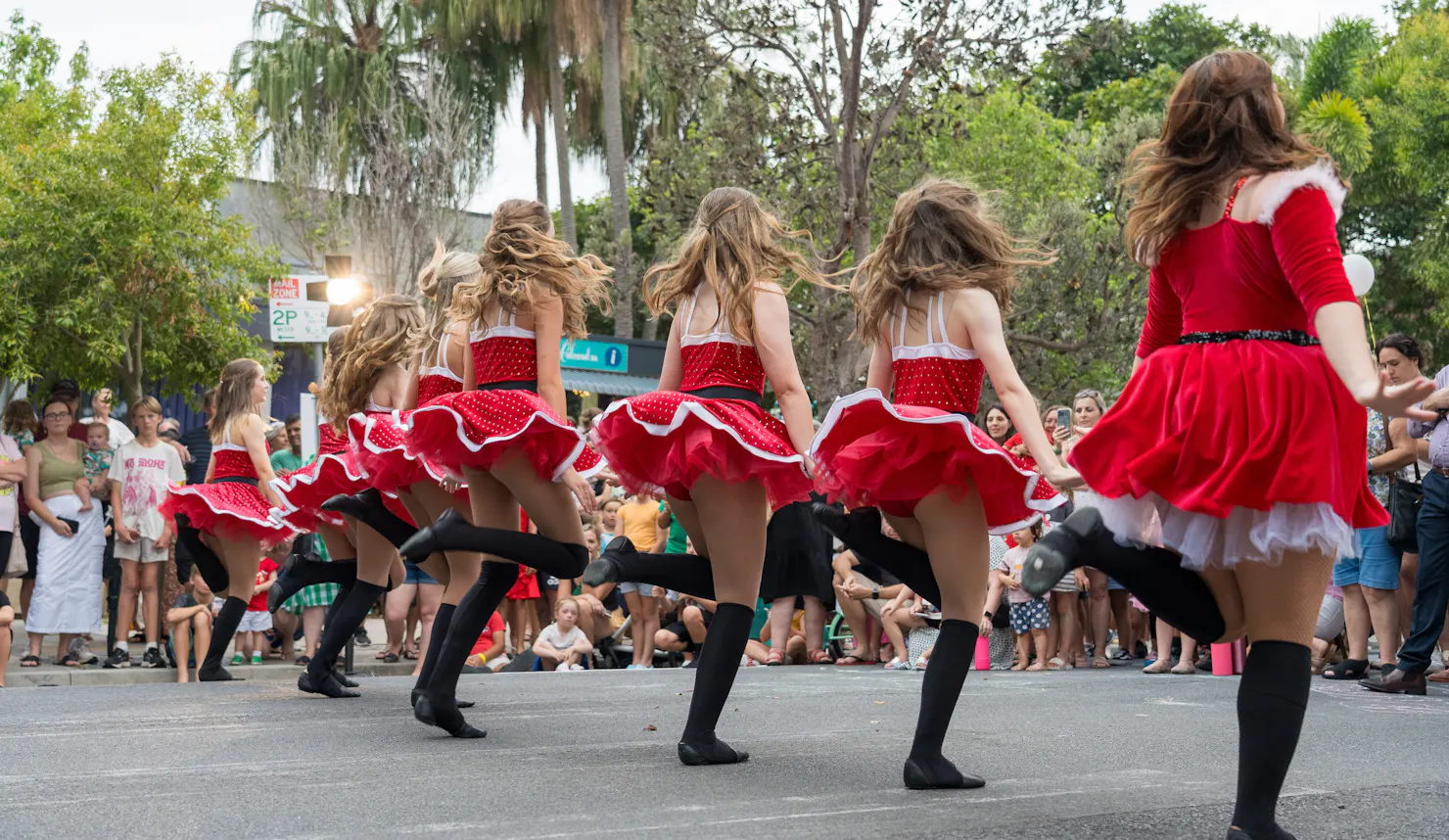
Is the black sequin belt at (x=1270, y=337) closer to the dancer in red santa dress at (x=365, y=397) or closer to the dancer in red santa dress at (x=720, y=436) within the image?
the dancer in red santa dress at (x=720, y=436)

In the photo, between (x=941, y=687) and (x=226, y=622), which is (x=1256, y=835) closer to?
(x=941, y=687)

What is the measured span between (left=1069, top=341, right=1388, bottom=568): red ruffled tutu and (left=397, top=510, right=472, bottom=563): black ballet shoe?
97.8 inches

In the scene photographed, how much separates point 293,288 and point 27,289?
14.4 feet

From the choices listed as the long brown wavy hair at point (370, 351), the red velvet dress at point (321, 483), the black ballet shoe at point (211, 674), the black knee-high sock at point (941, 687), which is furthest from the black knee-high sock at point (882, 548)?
the black ballet shoe at point (211, 674)

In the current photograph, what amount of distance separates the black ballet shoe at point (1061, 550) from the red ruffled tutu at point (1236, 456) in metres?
0.06

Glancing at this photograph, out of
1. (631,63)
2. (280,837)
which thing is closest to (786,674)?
(280,837)

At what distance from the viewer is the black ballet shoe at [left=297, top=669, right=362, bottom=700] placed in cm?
745

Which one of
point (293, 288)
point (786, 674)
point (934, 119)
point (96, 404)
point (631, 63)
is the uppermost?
point (631, 63)

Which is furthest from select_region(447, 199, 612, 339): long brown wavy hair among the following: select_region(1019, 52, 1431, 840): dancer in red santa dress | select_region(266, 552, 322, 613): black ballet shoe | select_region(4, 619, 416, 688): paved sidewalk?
select_region(4, 619, 416, 688): paved sidewalk

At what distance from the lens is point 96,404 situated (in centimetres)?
1300

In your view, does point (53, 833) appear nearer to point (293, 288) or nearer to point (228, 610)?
point (228, 610)

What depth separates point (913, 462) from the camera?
4.41 m

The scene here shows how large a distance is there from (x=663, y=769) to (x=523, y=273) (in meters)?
2.22

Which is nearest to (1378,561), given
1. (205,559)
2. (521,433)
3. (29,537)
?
(521,433)
